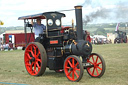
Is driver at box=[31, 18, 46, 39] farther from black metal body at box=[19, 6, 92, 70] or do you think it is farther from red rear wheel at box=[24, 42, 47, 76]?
red rear wheel at box=[24, 42, 47, 76]

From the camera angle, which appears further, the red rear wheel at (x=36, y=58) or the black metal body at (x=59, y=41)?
the red rear wheel at (x=36, y=58)

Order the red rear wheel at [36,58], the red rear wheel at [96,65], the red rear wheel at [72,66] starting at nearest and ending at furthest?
the red rear wheel at [72,66]
the red rear wheel at [96,65]
the red rear wheel at [36,58]

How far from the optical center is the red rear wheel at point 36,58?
267 inches

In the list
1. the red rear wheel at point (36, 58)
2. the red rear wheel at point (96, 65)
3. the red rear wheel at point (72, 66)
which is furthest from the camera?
the red rear wheel at point (36, 58)

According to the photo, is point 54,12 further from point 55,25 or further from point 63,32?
point 63,32

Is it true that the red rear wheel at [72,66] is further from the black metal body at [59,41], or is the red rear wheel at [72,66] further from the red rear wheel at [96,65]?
the red rear wheel at [96,65]

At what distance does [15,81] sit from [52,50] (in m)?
1.40

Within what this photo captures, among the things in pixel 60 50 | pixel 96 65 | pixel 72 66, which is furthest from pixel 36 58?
pixel 96 65

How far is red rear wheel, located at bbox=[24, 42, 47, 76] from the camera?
679 cm

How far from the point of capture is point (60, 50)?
6.90m

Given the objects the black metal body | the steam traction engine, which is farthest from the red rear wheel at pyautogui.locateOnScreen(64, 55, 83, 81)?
the black metal body

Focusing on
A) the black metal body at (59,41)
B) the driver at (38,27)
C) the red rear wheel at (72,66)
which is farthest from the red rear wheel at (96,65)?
the driver at (38,27)

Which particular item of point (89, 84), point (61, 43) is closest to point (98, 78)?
point (89, 84)

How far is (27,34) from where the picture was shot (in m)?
7.88
